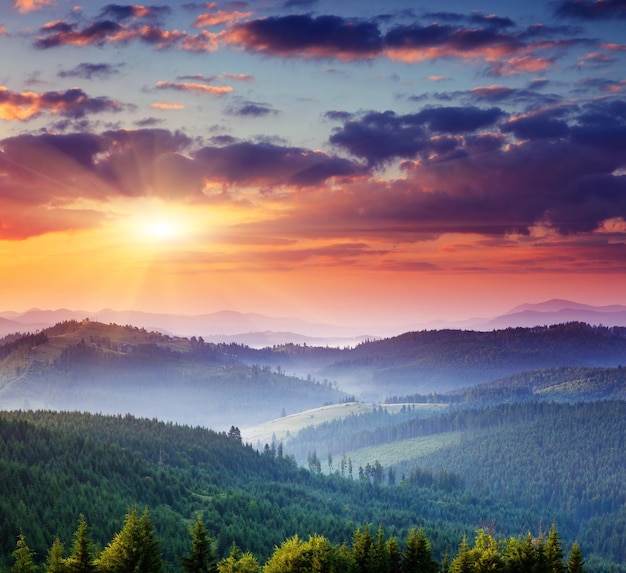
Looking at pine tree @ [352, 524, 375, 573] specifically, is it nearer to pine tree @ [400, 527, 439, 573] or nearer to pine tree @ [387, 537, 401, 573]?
pine tree @ [387, 537, 401, 573]

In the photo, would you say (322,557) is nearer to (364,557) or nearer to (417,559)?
(364,557)

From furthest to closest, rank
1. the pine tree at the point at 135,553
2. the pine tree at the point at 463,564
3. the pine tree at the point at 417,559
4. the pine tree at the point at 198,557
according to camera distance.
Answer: the pine tree at the point at 463,564
the pine tree at the point at 417,559
the pine tree at the point at 198,557
the pine tree at the point at 135,553

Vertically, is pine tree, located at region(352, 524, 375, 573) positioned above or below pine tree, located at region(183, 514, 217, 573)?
below

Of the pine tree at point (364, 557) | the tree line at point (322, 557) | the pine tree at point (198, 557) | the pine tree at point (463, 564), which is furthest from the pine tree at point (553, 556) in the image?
the pine tree at point (198, 557)

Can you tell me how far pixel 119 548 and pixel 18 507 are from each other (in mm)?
105243

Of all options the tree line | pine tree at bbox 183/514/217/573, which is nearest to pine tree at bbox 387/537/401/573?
the tree line

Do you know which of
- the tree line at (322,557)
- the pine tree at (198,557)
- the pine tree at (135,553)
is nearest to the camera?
the pine tree at (135,553)

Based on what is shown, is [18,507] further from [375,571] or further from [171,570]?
[375,571]

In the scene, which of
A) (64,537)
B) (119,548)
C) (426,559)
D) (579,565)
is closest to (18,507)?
(64,537)

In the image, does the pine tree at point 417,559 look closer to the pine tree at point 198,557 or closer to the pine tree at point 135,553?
the pine tree at point 198,557

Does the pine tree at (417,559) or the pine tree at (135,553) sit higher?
A: the pine tree at (135,553)

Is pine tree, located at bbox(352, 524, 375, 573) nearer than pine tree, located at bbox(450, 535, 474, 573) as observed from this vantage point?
Yes

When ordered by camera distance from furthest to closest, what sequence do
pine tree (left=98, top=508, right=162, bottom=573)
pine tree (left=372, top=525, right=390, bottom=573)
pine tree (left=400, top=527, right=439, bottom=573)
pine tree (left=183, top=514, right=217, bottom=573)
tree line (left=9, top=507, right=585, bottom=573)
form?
pine tree (left=372, top=525, right=390, bottom=573) < pine tree (left=400, top=527, right=439, bottom=573) < pine tree (left=183, top=514, right=217, bottom=573) < tree line (left=9, top=507, right=585, bottom=573) < pine tree (left=98, top=508, right=162, bottom=573)

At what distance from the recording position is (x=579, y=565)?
128625mm
